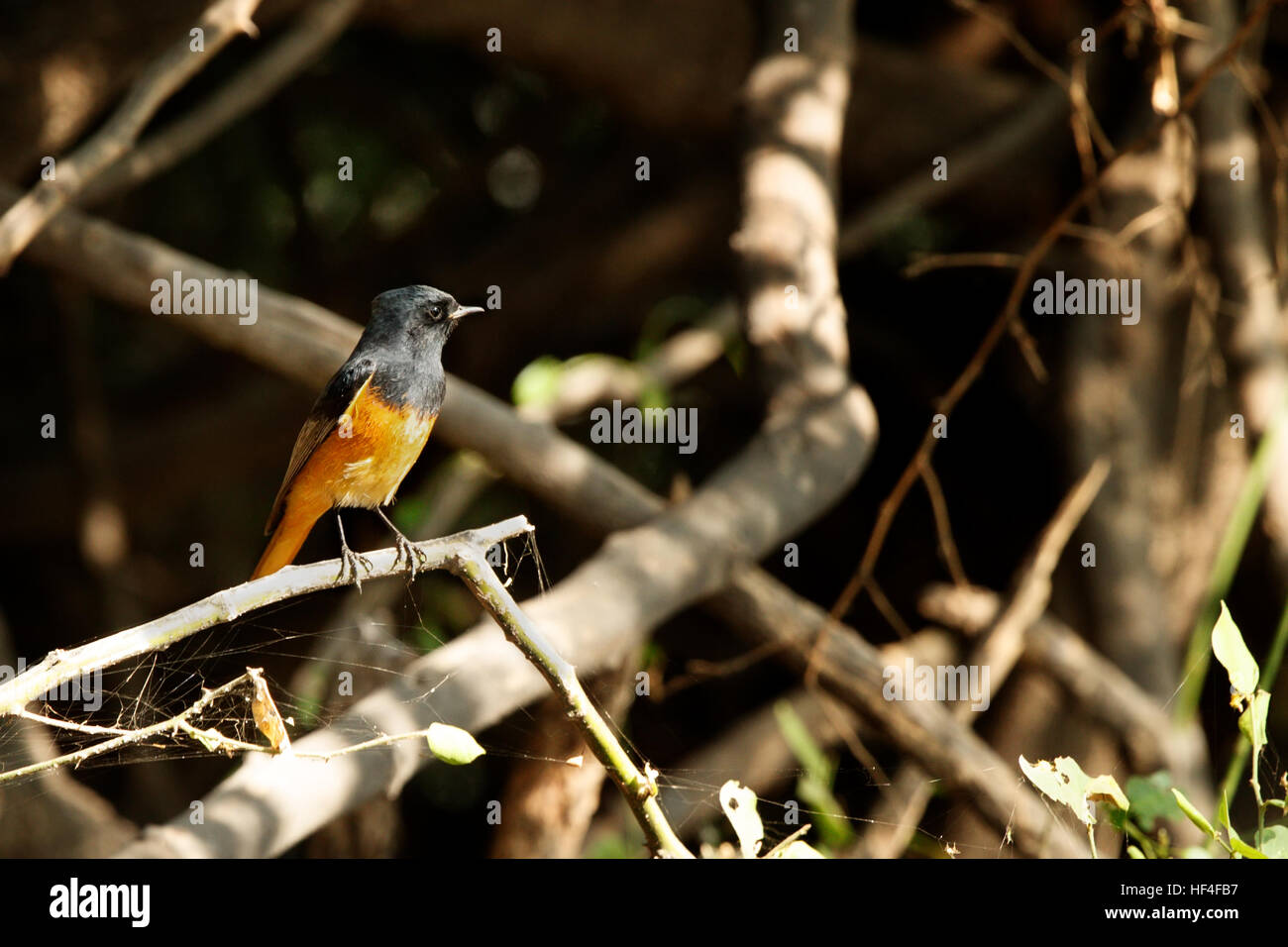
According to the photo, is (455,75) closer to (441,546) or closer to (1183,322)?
(1183,322)

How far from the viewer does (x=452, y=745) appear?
110 cm

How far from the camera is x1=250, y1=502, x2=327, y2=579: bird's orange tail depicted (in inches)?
67.6

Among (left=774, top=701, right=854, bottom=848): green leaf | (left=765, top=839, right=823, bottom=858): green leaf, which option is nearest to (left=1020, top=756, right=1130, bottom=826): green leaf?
(left=765, top=839, right=823, bottom=858): green leaf

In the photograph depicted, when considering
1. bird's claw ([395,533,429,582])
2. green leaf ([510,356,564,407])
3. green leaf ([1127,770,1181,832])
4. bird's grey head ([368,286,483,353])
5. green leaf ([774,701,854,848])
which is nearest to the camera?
bird's claw ([395,533,429,582])

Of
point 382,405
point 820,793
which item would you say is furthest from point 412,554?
point 820,793

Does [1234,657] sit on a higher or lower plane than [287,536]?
lower

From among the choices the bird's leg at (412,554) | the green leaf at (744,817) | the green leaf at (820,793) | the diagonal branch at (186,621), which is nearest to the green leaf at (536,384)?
the green leaf at (820,793)

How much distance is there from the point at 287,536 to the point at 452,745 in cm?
77

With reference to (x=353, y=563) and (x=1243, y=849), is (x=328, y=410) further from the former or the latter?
(x=1243, y=849)

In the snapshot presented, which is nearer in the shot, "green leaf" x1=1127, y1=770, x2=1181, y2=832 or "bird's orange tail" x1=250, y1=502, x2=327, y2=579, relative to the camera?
"green leaf" x1=1127, y1=770, x2=1181, y2=832

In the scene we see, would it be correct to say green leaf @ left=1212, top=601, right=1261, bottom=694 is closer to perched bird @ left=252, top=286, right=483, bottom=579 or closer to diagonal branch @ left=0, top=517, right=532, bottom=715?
diagonal branch @ left=0, top=517, right=532, bottom=715

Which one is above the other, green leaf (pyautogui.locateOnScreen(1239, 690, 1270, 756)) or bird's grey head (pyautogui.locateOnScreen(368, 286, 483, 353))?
bird's grey head (pyautogui.locateOnScreen(368, 286, 483, 353))

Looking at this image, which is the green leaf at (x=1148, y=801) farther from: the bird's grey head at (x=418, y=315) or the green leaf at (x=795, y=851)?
the bird's grey head at (x=418, y=315)

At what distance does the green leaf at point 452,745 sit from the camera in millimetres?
1092
